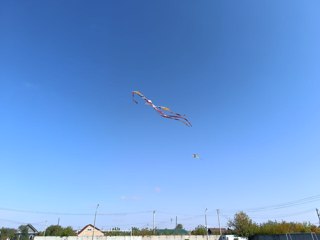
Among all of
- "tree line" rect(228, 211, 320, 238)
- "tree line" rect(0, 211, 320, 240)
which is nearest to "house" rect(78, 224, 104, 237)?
"tree line" rect(0, 211, 320, 240)

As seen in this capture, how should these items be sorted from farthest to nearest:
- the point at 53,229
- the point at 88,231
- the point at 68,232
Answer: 1. the point at 88,231
2. the point at 53,229
3. the point at 68,232

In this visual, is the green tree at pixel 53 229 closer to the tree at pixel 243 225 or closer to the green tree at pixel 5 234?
the green tree at pixel 5 234

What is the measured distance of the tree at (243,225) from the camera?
2441 inches

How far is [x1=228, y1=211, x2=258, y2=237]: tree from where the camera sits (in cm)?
6200

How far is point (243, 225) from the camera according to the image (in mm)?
65312

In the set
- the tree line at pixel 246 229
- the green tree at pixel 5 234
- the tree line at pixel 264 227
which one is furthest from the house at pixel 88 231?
the tree line at pixel 264 227

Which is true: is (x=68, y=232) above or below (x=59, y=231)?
below

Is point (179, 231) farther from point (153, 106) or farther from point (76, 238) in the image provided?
point (153, 106)

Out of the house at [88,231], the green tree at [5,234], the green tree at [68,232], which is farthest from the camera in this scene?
the green tree at [5,234]

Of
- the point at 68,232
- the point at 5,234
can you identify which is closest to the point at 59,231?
the point at 68,232

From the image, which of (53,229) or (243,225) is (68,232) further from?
(243,225)

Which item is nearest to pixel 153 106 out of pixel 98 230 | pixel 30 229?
pixel 98 230

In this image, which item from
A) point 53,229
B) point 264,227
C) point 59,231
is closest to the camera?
point 264,227

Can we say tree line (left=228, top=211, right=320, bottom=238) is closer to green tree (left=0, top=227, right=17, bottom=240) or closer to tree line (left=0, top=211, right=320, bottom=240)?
tree line (left=0, top=211, right=320, bottom=240)
